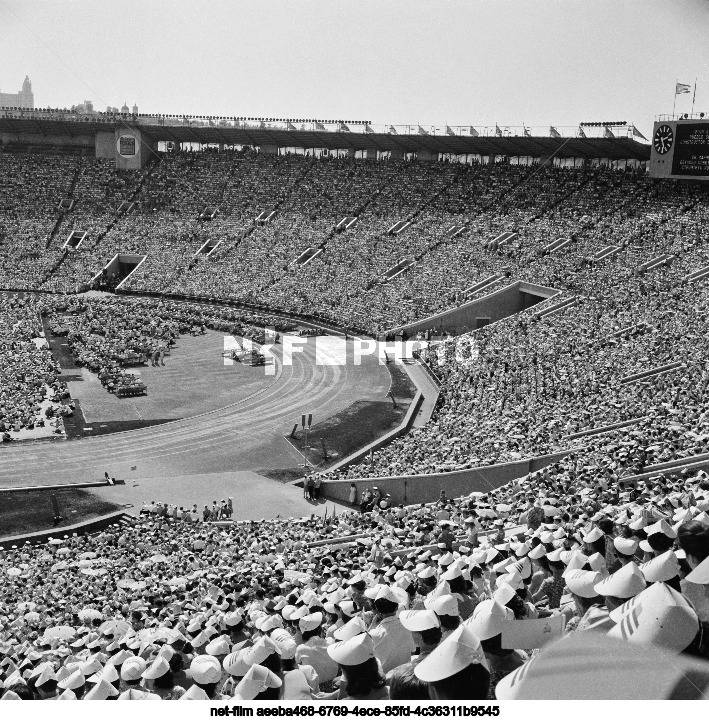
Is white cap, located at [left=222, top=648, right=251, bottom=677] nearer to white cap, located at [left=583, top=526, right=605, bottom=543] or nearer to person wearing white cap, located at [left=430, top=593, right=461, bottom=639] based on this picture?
person wearing white cap, located at [left=430, top=593, right=461, bottom=639]

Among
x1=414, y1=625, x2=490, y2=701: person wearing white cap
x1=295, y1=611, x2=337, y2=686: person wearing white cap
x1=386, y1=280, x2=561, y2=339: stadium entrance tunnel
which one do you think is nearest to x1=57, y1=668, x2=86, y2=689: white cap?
x1=295, y1=611, x2=337, y2=686: person wearing white cap

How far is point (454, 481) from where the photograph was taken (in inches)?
1007

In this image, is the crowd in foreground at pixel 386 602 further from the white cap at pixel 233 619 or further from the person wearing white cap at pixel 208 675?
the white cap at pixel 233 619

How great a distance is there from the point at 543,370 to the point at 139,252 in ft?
159

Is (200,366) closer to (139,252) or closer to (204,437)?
(204,437)

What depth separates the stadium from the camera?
25.1ft

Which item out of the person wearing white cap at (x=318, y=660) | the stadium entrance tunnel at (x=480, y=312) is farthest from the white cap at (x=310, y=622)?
the stadium entrance tunnel at (x=480, y=312)

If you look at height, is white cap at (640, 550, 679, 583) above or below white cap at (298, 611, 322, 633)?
above

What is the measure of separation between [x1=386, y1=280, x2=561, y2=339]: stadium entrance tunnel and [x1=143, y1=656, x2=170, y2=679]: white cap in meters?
45.4

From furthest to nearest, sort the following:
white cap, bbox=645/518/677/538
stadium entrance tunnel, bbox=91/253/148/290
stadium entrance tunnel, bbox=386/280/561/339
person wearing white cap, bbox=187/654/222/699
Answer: stadium entrance tunnel, bbox=91/253/148/290, stadium entrance tunnel, bbox=386/280/561/339, white cap, bbox=645/518/677/538, person wearing white cap, bbox=187/654/222/699

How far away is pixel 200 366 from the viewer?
156 feet

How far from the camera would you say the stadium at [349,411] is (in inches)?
301

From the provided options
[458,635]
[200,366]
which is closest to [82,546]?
[458,635]

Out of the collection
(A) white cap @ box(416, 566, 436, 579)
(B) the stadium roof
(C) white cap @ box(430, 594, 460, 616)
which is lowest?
(A) white cap @ box(416, 566, 436, 579)
